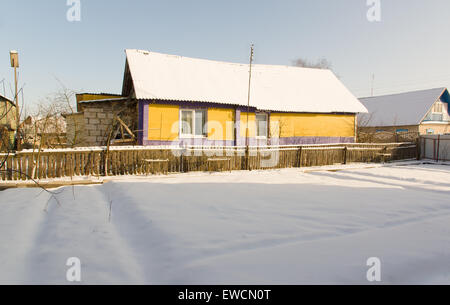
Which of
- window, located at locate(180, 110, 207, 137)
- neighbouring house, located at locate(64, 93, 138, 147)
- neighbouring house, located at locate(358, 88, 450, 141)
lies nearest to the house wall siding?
window, located at locate(180, 110, 207, 137)

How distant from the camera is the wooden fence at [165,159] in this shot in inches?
333

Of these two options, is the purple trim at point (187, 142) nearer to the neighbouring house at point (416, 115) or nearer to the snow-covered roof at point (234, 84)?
the snow-covered roof at point (234, 84)

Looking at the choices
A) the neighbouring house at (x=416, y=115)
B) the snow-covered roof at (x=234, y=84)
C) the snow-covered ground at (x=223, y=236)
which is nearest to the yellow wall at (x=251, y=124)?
the snow-covered roof at (x=234, y=84)

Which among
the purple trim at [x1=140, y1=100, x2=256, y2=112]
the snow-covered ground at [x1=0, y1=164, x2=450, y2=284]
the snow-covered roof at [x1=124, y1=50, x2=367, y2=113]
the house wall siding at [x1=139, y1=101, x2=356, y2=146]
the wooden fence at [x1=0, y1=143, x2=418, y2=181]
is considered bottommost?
the snow-covered ground at [x1=0, y1=164, x2=450, y2=284]

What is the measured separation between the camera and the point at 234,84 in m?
16.5

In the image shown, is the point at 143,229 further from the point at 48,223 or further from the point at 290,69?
the point at 290,69

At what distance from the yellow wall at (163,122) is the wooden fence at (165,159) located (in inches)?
117

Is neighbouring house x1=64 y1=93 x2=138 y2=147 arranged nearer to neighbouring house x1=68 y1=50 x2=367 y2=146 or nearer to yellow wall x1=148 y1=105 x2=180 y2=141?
neighbouring house x1=68 y1=50 x2=367 y2=146

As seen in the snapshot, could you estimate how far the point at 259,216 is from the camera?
500cm

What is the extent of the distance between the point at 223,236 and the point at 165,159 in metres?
6.73

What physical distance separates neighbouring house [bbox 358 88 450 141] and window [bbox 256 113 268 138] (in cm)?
1549

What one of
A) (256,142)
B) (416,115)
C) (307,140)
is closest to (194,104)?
(256,142)

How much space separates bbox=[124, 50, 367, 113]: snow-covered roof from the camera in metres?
13.8
